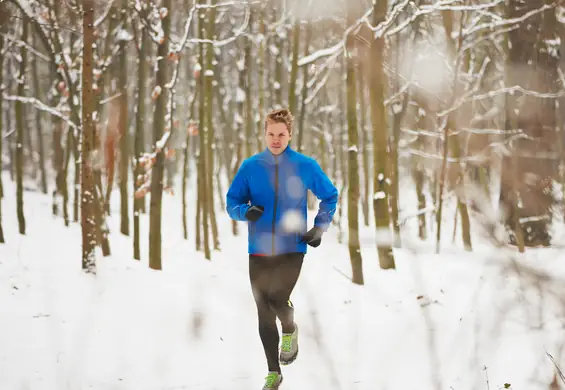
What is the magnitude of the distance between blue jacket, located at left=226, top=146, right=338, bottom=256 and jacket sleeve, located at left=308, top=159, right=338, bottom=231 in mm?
15

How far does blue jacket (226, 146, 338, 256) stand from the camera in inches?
180

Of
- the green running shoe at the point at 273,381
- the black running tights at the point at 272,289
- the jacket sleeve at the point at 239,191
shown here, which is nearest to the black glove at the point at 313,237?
the black running tights at the point at 272,289

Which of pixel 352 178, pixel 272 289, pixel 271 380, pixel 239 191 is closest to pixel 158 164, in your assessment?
pixel 352 178

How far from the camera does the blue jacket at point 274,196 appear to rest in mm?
4566

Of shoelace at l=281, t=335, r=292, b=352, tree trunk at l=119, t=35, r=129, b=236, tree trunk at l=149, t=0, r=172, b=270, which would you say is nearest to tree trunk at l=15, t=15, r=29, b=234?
tree trunk at l=119, t=35, r=129, b=236

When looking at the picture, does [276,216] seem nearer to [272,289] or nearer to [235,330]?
[272,289]

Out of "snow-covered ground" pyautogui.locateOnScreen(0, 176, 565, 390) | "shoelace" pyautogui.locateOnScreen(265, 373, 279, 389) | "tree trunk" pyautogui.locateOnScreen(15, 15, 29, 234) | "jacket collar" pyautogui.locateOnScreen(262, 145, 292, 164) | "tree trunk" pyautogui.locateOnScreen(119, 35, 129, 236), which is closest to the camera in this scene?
"shoelace" pyautogui.locateOnScreen(265, 373, 279, 389)

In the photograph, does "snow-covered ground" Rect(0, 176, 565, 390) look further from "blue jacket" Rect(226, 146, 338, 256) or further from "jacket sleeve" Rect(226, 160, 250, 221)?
"jacket sleeve" Rect(226, 160, 250, 221)

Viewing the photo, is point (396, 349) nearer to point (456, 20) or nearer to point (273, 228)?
point (273, 228)

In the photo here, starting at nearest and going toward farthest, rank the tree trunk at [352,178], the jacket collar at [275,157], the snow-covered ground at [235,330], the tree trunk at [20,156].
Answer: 1. the jacket collar at [275,157]
2. the snow-covered ground at [235,330]
3. the tree trunk at [352,178]
4. the tree trunk at [20,156]

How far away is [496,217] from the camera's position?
65.2 inches

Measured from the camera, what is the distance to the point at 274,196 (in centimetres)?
457

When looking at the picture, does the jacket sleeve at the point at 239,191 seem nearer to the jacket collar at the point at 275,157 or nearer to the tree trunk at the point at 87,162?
the jacket collar at the point at 275,157

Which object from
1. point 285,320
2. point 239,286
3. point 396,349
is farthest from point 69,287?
point 396,349
